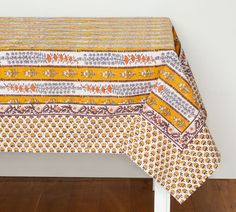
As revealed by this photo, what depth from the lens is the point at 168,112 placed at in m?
1.96

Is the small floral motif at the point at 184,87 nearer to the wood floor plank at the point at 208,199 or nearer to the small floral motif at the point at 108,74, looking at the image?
the small floral motif at the point at 108,74

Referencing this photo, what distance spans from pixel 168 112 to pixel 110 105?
19cm

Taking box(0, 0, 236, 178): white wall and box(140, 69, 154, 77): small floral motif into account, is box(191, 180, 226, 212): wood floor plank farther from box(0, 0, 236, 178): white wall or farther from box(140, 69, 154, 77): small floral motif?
box(140, 69, 154, 77): small floral motif

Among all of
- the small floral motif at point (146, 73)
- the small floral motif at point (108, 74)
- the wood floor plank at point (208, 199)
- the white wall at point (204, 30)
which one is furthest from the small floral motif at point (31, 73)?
the wood floor plank at point (208, 199)

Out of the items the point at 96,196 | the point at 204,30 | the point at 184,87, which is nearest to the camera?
the point at 184,87

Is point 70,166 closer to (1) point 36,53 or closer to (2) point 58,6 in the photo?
(2) point 58,6

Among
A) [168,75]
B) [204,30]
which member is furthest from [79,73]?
[204,30]

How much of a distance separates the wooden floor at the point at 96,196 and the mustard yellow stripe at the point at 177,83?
2.65 ft

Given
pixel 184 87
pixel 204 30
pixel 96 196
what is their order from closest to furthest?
pixel 184 87 → pixel 204 30 → pixel 96 196

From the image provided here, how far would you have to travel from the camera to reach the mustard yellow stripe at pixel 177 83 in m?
1.93

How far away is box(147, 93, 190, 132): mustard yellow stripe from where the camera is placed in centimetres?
196

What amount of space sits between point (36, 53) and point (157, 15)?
2.54 ft

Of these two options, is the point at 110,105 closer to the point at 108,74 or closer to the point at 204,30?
A: the point at 108,74

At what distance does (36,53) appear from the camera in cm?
195
